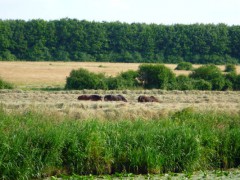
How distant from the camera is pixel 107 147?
15.7 metres

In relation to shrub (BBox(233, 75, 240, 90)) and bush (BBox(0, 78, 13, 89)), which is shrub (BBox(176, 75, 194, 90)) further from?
bush (BBox(0, 78, 13, 89))

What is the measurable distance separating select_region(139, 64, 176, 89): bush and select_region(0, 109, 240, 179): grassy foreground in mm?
23471

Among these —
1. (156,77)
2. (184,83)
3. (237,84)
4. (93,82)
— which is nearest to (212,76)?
(237,84)

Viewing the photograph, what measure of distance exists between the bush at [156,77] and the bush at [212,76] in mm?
3385

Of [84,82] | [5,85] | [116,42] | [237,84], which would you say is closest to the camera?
[5,85]

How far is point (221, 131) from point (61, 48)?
59.8 m

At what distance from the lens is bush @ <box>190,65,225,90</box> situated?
4194cm

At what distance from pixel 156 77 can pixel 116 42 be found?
3726 cm

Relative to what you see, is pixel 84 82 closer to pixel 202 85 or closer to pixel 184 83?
pixel 184 83

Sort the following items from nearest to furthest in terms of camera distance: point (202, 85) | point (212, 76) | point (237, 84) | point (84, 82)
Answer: point (84, 82) < point (202, 85) < point (237, 84) < point (212, 76)

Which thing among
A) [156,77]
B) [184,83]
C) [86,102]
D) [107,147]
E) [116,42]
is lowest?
[107,147]

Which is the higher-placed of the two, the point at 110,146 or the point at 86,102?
the point at 86,102

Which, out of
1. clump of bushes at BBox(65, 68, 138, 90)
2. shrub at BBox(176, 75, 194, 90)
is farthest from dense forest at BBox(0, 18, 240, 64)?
clump of bushes at BBox(65, 68, 138, 90)

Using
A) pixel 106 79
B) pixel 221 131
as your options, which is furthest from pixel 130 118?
pixel 106 79
